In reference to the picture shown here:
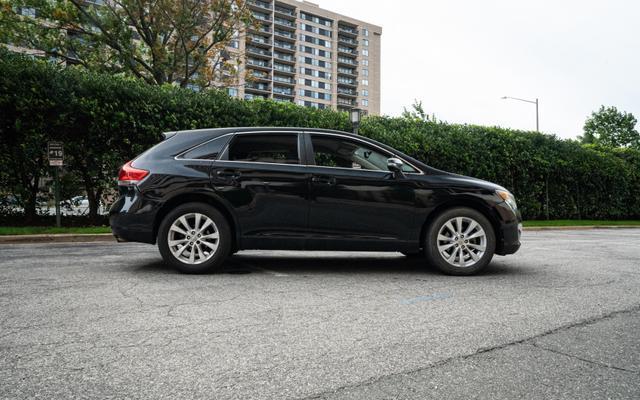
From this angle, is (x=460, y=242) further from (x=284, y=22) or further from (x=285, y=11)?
(x=285, y=11)

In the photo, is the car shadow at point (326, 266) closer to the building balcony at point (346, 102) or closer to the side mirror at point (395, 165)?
the side mirror at point (395, 165)

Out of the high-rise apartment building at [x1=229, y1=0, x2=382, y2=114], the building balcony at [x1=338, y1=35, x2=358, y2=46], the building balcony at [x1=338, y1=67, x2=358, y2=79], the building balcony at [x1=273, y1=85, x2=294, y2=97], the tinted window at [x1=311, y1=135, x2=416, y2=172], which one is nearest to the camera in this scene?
the tinted window at [x1=311, y1=135, x2=416, y2=172]

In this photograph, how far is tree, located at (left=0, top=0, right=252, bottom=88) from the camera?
20.7m

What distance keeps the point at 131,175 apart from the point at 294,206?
1.93 metres

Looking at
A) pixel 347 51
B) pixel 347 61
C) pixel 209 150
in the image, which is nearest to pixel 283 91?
pixel 347 61

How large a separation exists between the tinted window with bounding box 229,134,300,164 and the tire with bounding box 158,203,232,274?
788mm

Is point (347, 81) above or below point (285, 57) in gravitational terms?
below

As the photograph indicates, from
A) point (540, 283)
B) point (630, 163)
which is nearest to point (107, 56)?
point (540, 283)

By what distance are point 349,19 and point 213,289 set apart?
111211mm

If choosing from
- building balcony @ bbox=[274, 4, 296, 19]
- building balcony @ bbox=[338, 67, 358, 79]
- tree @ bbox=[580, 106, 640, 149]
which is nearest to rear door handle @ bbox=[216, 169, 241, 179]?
tree @ bbox=[580, 106, 640, 149]

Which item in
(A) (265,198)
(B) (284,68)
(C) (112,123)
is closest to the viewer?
(A) (265,198)

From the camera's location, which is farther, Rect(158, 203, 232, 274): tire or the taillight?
the taillight

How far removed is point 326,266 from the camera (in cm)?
638

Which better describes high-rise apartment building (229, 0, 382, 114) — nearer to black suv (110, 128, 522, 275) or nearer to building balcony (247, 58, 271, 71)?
building balcony (247, 58, 271, 71)
